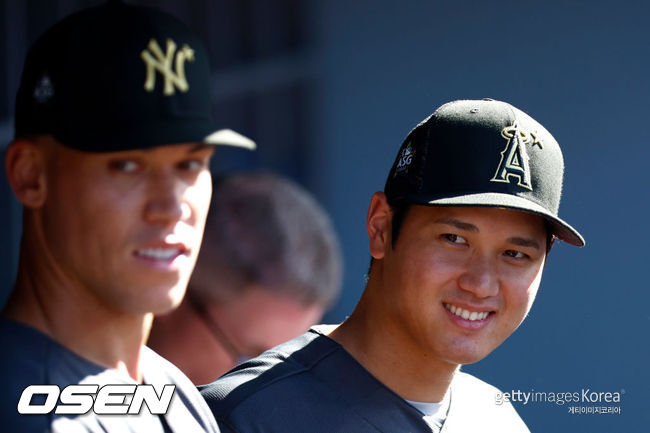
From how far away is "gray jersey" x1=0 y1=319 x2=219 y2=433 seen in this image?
4.49ft

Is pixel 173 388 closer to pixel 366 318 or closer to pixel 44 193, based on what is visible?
pixel 44 193

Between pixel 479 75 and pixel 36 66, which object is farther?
pixel 479 75

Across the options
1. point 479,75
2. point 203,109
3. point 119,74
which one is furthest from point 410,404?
point 479,75

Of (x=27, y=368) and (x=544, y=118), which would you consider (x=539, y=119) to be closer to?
(x=544, y=118)

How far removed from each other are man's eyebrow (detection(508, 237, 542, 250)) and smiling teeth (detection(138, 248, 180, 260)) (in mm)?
927

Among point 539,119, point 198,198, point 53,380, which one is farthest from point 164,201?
point 539,119

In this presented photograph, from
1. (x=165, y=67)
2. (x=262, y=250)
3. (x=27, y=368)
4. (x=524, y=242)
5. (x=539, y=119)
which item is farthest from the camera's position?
(x=539, y=119)

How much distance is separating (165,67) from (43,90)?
0.21 meters

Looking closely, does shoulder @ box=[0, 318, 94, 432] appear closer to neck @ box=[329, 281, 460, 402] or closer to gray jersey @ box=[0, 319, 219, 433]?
gray jersey @ box=[0, 319, 219, 433]

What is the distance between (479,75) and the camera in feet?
12.0

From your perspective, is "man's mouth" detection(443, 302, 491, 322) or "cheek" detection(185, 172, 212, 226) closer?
"cheek" detection(185, 172, 212, 226)

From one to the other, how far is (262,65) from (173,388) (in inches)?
76.7

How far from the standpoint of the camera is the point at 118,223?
1470mm

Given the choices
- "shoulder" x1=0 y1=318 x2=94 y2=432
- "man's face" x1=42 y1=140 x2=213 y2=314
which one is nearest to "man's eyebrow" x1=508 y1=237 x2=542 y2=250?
"man's face" x1=42 y1=140 x2=213 y2=314
